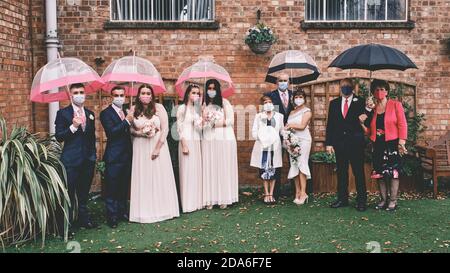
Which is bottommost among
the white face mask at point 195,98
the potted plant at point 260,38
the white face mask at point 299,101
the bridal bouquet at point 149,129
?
the bridal bouquet at point 149,129

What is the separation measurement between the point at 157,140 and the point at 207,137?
0.96m

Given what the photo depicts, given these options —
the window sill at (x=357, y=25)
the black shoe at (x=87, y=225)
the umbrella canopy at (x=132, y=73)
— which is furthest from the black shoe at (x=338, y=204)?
the black shoe at (x=87, y=225)

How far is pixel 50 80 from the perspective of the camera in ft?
22.3

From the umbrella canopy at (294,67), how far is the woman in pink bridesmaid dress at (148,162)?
7.13 feet

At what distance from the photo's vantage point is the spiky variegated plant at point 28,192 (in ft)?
20.7

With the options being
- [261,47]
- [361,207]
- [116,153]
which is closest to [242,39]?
[261,47]

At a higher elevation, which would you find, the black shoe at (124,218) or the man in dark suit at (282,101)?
the man in dark suit at (282,101)

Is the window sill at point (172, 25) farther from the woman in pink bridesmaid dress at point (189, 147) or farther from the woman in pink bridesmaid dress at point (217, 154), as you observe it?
the woman in pink bridesmaid dress at point (189, 147)

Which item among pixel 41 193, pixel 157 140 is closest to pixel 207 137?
pixel 157 140

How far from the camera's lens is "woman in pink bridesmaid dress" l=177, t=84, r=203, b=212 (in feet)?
26.7

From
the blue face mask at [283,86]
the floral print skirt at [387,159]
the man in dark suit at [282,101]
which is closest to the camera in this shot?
the floral print skirt at [387,159]

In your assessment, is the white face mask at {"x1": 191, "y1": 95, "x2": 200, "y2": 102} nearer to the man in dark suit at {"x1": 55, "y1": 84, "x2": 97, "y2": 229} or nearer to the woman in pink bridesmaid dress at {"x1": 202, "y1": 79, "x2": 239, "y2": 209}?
the woman in pink bridesmaid dress at {"x1": 202, "y1": 79, "x2": 239, "y2": 209}

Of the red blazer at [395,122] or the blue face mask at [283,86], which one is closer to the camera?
the red blazer at [395,122]

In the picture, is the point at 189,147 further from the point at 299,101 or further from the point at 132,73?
the point at 299,101
